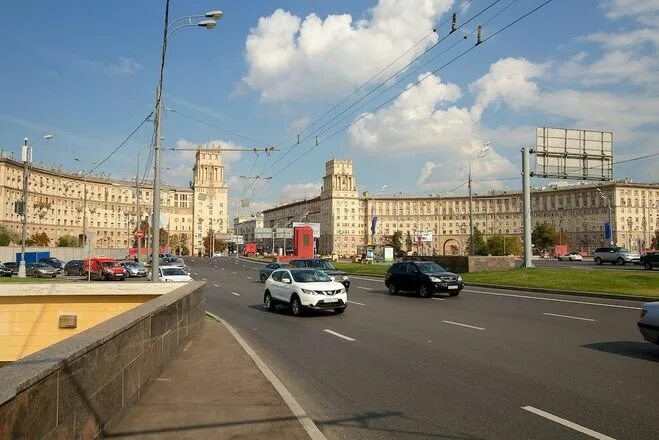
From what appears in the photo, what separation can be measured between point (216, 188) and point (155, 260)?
105 m

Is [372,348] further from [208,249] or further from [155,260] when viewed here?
[208,249]

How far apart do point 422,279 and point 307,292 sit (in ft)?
27.2

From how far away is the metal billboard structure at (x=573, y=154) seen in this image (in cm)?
3497

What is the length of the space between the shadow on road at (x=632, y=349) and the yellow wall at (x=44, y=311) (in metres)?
12.7

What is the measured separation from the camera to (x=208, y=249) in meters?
156

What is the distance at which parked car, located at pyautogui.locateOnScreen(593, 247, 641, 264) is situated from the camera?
5422cm

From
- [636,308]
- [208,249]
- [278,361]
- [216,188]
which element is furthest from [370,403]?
[208,249]

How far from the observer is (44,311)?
58.6 feet

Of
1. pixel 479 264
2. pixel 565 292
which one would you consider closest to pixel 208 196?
pixel 479 264

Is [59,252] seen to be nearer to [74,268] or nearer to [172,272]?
A: [74,268]

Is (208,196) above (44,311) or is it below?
above

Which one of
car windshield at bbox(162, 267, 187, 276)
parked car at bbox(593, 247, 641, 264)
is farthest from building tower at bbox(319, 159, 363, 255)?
car windshield at bbox(162, 267, 187, 276)

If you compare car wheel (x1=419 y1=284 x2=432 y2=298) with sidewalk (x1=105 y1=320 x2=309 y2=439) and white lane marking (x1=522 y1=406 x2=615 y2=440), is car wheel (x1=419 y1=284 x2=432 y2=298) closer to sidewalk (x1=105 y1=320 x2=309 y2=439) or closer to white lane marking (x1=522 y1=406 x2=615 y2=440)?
sidewalk (x1=105 y1=320 x2=309 y2=439)

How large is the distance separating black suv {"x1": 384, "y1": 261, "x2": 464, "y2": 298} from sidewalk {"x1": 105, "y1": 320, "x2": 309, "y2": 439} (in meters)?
15.7
